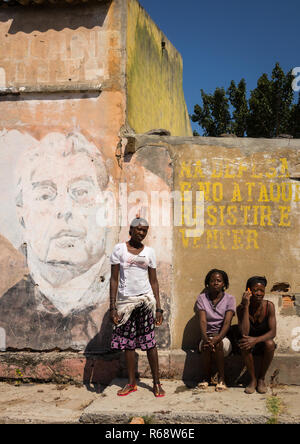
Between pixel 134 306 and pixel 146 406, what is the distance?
3.03 ft

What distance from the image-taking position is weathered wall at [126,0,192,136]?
5609mm

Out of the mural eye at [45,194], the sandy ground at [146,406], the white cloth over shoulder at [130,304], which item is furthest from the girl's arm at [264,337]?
the mural eye at [45,194]

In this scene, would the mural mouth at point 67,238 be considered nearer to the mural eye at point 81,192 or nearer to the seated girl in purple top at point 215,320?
the mural eye at point 81,192

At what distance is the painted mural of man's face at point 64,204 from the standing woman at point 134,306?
864mm

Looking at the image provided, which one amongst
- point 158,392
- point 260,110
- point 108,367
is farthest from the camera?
point 260,110

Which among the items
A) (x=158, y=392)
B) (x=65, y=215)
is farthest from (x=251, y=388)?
(x=65, y=215)

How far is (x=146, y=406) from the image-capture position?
13.1 ft

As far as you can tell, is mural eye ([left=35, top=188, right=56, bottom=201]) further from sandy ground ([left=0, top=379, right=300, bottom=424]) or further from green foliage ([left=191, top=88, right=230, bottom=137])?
green foliage ([left=191, top=88, right=230, bottom=137])

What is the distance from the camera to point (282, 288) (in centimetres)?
500

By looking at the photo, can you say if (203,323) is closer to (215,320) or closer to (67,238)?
(215,320)

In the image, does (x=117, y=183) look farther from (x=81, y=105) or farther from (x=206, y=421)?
(x=206, y=421)

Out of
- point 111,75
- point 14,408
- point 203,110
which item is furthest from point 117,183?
point 203,110

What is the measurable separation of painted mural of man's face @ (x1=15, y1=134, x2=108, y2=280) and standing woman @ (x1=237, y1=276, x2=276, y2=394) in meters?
1.81

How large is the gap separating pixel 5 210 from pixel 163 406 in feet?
9.75
